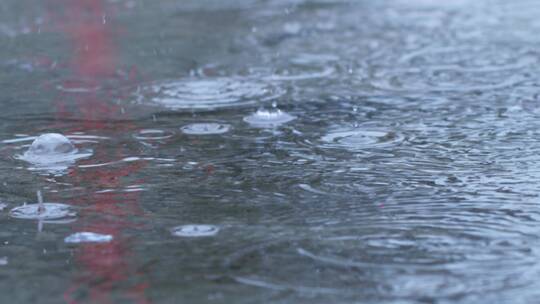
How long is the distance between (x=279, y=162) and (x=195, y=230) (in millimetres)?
803

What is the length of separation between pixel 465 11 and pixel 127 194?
4.44 metres

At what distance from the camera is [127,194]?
3301mm

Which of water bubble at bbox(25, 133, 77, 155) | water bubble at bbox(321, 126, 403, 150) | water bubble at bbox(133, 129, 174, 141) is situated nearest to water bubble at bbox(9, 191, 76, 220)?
water bubble at bbox(25, 133, 77, 155)

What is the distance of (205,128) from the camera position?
420 centimetres

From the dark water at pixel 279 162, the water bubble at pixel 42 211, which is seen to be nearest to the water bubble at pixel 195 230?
the dark water at pixel 279 162

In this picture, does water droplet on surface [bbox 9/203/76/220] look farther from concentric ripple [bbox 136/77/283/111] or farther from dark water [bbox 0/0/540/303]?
concentric ripple [bbox 136/77/283/111]

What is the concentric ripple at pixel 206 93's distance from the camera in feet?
15.3

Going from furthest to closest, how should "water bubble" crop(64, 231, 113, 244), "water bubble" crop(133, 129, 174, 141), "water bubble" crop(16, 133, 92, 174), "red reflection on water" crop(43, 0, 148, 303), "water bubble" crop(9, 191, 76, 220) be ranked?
"water bubble" crop(133, 129, 174, 141) → "water bubble" crop(16, 133, 92, 174) → "water bubble" crop(9, 191, 76, 220) → "water bubble" crop(64, 231, 113, 244) → "red reflection on water" crop(43, 0, 148, 303)

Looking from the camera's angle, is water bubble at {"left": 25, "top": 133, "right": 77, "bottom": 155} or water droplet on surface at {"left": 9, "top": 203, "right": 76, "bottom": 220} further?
water bubble at {"left": 25, "top": 133, "right": 77, "bottom": 155}

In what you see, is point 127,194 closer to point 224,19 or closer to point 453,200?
point 453,200

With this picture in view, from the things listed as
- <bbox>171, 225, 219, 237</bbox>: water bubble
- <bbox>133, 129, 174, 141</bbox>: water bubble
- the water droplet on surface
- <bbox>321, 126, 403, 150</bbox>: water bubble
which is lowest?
<bbox>171, 225, 219, 237</bbox>: water bubble

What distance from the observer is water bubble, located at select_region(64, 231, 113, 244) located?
2840mm

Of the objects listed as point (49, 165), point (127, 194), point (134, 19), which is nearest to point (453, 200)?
point (127, 194)

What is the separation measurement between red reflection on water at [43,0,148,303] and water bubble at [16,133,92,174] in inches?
3.5
